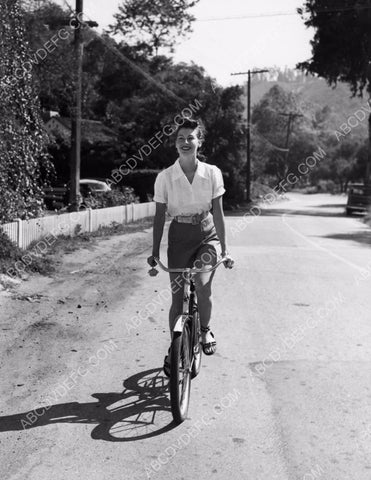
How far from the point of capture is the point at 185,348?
446cm

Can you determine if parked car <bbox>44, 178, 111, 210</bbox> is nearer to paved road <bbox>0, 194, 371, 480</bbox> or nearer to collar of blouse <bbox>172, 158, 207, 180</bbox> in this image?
paved road <bbox>0, 194, 371, 480</bbox>

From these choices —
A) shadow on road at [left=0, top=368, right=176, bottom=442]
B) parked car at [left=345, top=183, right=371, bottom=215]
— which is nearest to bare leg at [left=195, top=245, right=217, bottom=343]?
shadow on road at [left=0, top=368, right=176, bottom=442]

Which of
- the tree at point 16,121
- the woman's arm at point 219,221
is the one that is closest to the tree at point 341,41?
the tree at point 16,121

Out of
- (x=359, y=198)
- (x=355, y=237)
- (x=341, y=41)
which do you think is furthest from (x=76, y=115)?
(x=341, y=41)

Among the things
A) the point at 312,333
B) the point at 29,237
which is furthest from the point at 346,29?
the point at 312,333

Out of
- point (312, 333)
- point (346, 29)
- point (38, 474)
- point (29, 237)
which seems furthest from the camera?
point (346, 29)

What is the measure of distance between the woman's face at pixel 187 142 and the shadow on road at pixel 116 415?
1885 millimetres

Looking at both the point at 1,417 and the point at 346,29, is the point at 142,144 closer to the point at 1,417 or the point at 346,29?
the point at 346,29

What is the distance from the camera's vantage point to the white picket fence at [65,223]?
456 inches

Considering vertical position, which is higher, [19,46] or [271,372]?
[19,46]

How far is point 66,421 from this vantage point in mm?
4277

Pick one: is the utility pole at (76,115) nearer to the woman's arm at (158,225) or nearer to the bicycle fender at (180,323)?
the woman's arm at (158,225)

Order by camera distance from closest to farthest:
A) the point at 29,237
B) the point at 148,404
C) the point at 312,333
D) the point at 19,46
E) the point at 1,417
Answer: the point at 1,417, the point at 148,404, the point at 312,333, the point at 19,46, the point at 29,237

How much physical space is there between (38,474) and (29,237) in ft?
30.1
